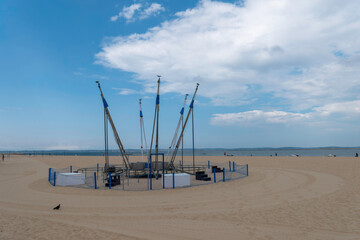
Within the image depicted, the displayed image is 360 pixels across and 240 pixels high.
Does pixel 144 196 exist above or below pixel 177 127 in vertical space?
below

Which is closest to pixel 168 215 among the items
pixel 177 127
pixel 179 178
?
pixel 179 178

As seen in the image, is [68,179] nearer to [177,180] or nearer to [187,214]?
[177,180]

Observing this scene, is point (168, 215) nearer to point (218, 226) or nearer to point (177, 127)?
point (218, 226)

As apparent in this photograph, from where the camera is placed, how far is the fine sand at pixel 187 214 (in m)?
8.91

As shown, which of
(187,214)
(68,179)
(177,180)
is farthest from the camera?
(68,179)

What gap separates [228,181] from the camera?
2059cm

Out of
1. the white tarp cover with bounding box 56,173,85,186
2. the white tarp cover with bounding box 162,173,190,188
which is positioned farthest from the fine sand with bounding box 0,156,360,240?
the white tarp cover with bounding box 56,173,85,186

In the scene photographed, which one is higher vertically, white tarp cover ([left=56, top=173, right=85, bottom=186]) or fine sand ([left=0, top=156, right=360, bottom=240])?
white tarp cover ([left=56, top=173, right=85, bottom=186])

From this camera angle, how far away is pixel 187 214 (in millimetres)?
11289

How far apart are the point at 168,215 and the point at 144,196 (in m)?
4.47

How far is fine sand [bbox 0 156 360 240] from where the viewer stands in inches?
351

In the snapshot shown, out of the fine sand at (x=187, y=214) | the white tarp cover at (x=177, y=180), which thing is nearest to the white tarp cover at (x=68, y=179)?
the fine sand at (x=187, y=214)

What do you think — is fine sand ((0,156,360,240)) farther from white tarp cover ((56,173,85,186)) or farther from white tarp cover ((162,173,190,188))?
white tarp cover ((56,173,85,186))

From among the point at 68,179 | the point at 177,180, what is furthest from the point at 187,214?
the point at 68,179
